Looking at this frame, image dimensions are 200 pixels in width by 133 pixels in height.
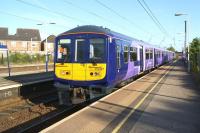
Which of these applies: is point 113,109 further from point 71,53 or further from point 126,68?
point 126,68

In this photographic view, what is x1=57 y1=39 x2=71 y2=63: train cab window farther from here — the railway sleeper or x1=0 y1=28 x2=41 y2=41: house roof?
x1=0 y1=28 x2=41 y2=41: house roof

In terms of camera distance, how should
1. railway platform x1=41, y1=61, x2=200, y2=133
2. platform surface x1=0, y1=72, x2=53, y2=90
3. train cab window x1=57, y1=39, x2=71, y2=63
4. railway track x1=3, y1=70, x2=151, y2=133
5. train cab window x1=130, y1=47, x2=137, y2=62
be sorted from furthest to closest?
train cab window x1=130, y1=47, x2=137, y2=62 → platform surface x1=0, y1=72, x2=53, y2=90 → train cab window x1=57, y1=39, x2=71, y2=63 → railway track x1=3, y1=70, x2=151, y2=133 → railway platform x1=41, y1=61, x2=200, y2=133

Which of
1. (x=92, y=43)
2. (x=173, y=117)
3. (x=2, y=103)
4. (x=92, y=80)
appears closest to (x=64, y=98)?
(x=92, y=80)

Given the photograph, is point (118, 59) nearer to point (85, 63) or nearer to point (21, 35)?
point (85, 63)

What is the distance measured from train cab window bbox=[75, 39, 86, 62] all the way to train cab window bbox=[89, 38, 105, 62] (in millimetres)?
335

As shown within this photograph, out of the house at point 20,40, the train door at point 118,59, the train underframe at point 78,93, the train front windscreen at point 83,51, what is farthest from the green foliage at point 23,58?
the train underframe at point 78,93

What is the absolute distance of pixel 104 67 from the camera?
12078 millimetres

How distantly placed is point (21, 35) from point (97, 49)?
2898 inches

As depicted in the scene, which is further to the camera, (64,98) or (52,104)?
(52,104)

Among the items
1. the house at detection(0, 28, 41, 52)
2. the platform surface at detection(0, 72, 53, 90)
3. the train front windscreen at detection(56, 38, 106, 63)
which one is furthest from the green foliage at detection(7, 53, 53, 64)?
the train front windscreen at detection(56, 38, 106, 63)

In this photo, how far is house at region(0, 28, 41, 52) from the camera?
79.5m

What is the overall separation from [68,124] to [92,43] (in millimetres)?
4544

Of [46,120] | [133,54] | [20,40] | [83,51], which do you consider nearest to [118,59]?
[83,51]

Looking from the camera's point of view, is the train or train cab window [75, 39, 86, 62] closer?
the train
